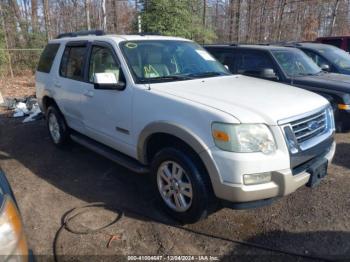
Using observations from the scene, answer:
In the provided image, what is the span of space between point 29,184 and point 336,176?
423cm

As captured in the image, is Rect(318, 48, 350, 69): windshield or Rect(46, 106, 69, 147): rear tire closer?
Rect(46, 106, 69, 147): rear tire

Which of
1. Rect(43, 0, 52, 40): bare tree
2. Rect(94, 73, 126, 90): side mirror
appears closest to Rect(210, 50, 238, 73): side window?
Rect(94, 73, 126, 90): side mirror

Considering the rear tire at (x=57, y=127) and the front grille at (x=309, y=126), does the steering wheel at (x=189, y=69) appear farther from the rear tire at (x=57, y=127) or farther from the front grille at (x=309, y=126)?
the rear tire at (x=57, y=127)

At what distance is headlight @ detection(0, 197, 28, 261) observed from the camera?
1.79 m

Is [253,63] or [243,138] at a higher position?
[253,63]

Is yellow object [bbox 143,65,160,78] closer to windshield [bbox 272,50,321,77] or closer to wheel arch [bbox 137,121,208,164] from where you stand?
wheel arch [bbox 137,121,208,164]

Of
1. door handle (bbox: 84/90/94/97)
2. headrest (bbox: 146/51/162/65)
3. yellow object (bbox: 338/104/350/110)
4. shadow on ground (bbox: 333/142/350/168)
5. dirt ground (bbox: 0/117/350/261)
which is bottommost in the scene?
dirt ground (bbox: 0/117/350/261)

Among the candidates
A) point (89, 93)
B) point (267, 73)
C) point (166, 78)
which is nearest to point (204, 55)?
point (166, 78)

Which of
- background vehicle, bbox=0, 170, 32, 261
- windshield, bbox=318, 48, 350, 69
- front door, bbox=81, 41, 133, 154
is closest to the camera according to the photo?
background vehicle, bbox=0, 170, 32, 261

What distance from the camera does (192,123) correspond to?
2.97m

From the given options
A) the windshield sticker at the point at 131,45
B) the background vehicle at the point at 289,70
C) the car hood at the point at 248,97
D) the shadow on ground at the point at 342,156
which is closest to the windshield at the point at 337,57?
the background vehicle at the point at 289,70

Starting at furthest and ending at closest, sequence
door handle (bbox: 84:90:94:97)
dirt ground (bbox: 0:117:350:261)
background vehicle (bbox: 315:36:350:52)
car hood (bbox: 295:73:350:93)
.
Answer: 1. background vehicle (bbox: 315:36:350:52)
2. car hood (bbox: 295:73:350:93)
3. door handle (bbox: 84:90:94:97)
4. dirt ground (bbox: 0:117:350:261)

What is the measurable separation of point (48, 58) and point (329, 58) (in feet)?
21.8

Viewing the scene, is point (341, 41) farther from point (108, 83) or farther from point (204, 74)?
point (108, 83)
